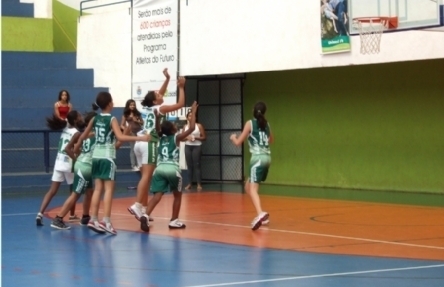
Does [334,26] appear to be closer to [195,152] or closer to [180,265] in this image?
[195,152]

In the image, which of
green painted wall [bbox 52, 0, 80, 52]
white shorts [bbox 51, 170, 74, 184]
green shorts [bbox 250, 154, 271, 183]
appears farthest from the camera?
green painted wall [bbox 52, 0, 80, 52]

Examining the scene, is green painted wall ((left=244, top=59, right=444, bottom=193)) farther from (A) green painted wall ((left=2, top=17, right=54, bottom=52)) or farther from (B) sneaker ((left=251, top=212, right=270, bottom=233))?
(A) green painted wall ((left=2, top=17, right=54, bottom=52))

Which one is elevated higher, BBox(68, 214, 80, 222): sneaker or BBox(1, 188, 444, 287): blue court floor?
BBox(1, 188, 444, 287): blue court floor

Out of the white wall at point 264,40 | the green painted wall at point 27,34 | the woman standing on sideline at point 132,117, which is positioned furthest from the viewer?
the green painted wall at point 27,34

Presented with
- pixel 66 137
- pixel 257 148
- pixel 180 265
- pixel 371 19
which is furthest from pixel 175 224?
pixel 371 19

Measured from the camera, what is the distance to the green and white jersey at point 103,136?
12195 millimetres

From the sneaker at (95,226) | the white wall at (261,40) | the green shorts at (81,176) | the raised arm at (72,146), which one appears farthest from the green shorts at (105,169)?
the white wall at (261,40)

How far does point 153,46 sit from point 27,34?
276 inches

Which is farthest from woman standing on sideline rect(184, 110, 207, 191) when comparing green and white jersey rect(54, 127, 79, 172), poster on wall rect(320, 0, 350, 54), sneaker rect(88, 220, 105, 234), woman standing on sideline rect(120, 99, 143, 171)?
sneaker rect(88, 220, 105, 234)

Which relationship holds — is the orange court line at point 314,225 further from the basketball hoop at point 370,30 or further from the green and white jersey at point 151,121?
the basketball hoop at point 370,30

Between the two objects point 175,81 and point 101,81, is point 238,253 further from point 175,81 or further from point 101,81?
point 101,81

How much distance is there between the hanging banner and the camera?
76.8ft

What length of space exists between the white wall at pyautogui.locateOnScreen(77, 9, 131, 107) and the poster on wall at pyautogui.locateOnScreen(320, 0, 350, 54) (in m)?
8.68

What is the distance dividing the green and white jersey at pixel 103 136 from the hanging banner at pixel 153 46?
1083cm
